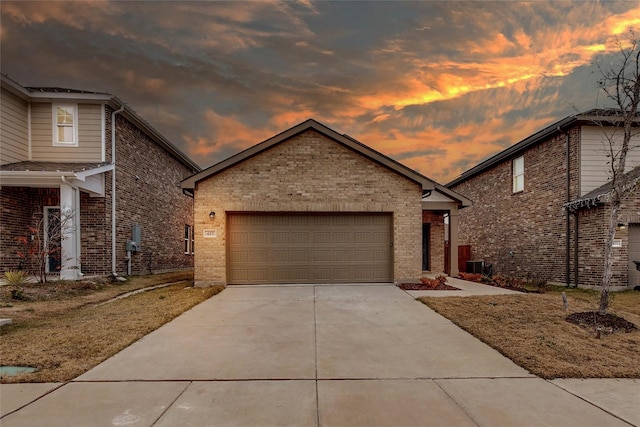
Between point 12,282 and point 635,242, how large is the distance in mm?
19670

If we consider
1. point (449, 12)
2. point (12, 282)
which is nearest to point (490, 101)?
→ point (449, 12)

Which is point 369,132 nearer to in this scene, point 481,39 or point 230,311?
point 481,39

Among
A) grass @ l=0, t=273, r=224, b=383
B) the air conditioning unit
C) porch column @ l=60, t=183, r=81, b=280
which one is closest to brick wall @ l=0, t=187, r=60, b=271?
porch column @ l=60, t=183, r=81, b=280

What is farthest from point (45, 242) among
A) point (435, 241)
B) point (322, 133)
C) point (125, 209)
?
point (435, 241)

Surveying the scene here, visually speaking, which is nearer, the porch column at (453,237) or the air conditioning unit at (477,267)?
the porch column at (453,237)

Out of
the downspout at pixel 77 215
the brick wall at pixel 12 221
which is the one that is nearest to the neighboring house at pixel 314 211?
the downspout at pixel 77 215

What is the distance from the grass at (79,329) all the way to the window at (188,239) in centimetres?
1210

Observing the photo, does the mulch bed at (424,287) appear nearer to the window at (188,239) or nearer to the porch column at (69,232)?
the porch column at (69,232)

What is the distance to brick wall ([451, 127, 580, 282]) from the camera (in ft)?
43.8

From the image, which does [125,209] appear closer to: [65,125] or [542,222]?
[65,125]

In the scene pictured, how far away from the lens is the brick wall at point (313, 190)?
11414 millimetres

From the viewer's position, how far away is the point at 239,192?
452 inches

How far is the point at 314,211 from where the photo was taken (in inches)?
453

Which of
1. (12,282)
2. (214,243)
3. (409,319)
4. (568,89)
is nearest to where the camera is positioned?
(409,319)
